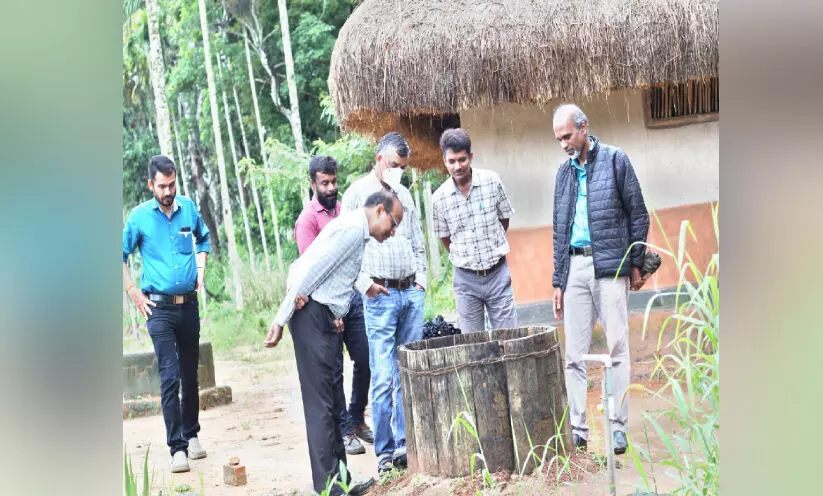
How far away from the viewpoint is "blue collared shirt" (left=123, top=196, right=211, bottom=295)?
399cm

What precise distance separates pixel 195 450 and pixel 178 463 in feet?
0.32

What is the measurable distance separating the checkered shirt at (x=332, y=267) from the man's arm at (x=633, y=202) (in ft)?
3.53

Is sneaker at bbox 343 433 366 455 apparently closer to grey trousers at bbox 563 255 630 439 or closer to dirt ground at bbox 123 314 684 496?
dirt ground at bbox 123 314 684 496

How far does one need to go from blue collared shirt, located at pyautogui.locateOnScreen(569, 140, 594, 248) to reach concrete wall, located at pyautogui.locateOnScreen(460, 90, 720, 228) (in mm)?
246

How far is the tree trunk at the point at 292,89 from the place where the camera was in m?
3.90

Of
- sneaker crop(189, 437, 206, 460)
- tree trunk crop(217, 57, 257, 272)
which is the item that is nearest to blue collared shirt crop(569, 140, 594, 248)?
tree trunk crop(217, 57, 257, 272)

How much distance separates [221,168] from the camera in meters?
4.04

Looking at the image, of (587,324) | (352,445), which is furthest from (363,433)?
(587,324)

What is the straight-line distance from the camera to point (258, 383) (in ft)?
13.4

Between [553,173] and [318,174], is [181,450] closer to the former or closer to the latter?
[318,174]

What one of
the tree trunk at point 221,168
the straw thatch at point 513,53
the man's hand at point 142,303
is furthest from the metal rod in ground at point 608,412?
the man's hand at point 142,303

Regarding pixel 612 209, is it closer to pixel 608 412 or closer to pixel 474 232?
pixel 474 232
